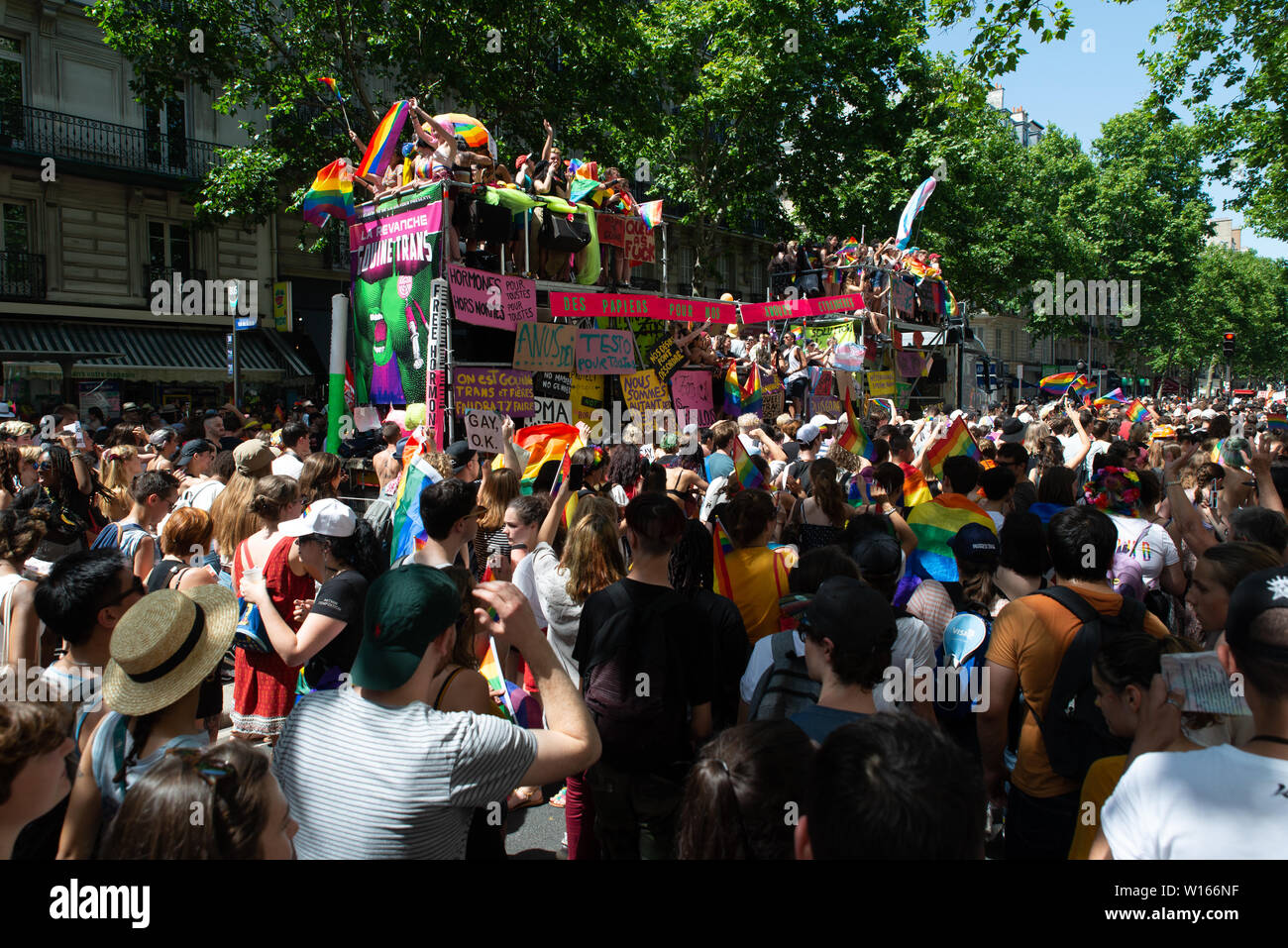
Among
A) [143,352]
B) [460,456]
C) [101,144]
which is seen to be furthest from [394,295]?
[101,144]

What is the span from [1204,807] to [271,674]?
12.5 feet

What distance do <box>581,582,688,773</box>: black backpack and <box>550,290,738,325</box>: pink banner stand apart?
698 centimetres

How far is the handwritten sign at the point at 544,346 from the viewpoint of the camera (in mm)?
9734

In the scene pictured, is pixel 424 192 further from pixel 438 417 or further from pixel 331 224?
pixel 331 224

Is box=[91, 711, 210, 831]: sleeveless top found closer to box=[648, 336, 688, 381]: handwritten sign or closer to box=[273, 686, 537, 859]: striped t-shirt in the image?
box=[273, 686, 537, 859]: striped t-shirt

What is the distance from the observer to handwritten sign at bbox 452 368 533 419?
8984 mm

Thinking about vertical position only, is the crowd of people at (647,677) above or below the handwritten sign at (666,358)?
below

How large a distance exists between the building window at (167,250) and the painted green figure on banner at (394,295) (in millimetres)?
13698

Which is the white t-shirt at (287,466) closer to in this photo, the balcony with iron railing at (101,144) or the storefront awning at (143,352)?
the storefront awning at (143,352)

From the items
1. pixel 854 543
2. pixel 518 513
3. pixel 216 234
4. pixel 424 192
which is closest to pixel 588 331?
pixel 424 192

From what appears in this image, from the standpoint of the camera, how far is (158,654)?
2391 mm

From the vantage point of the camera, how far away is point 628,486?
6305 mm

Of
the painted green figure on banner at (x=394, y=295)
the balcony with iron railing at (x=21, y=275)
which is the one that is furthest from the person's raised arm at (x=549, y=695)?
the balcony with iron railing at (x=21, y=275)

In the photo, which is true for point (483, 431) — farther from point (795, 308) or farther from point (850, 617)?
point (795, 308)
